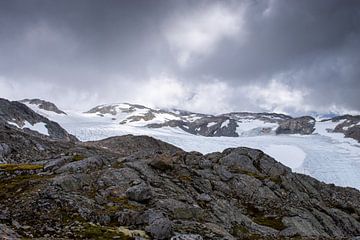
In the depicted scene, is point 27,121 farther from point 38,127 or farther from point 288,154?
point 288,154

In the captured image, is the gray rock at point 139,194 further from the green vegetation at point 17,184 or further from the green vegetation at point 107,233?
the green vegetation at point 17,184

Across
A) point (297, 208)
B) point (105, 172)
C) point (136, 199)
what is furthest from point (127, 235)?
point (297, 208)

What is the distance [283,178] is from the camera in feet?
140

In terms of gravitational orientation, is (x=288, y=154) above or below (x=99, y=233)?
above

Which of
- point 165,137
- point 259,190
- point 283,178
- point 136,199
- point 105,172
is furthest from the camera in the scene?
point 165,137

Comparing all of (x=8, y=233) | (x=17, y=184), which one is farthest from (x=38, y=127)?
(x=8, y=233)

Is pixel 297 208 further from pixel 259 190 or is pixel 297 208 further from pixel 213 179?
pixel 213 179

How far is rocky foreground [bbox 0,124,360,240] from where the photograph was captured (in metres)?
19.4

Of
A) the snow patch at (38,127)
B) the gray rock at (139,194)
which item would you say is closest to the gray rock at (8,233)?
the gray rock at (139,194)

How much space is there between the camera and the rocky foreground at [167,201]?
19422 millimetres

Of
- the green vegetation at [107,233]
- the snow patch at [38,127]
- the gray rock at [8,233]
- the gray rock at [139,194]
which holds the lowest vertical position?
the green vegetation at [107,233]

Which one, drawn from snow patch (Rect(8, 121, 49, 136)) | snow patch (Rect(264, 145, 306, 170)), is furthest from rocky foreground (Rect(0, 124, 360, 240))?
snow patch (Rect(8, 121, 49, 136))

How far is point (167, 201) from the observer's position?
26125 millimetres

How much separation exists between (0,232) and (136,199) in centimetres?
1163
